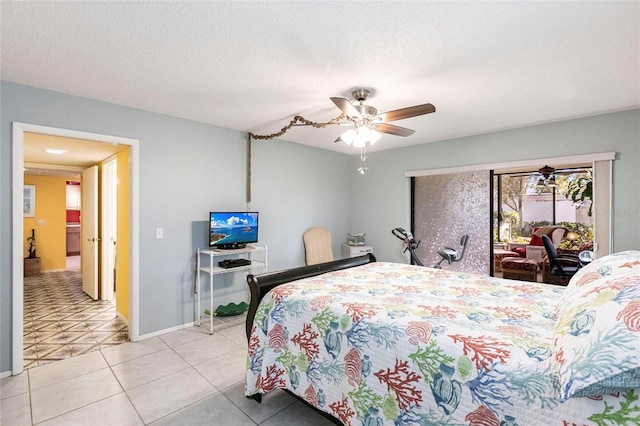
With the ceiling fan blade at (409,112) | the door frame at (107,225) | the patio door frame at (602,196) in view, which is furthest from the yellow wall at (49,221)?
the patio door frame at (602,196)

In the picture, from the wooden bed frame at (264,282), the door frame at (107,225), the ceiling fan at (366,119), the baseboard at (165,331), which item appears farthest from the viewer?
the door frame at (107,225)

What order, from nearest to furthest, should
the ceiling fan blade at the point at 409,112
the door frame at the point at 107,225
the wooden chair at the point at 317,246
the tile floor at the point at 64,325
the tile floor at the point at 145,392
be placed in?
the tile floor at the point at 145,392 → the ceiling fan blade at the point at 409,112 → the tile floor at the point at 64,325 → the door frame at the point at 107,225 → the wooden chair at the point at 317,246

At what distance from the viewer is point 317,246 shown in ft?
16.6

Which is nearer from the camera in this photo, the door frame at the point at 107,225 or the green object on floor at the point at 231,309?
the green object on floor at the point at 231,309

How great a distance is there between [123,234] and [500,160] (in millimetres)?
4840

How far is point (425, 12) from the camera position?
1643 millimetres

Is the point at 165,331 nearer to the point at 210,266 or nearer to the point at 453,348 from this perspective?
the point at 210,266

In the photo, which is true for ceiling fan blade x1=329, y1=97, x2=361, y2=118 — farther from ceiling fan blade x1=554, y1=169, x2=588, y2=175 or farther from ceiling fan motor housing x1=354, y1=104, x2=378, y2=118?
ceiling fan blade x1=554, y1=169, x2=588, y2=175

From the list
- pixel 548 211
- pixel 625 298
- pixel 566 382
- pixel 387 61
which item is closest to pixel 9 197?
pixel 387 61

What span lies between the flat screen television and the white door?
2.26m

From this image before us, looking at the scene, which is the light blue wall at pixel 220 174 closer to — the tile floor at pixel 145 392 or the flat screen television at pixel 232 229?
the flat screen television at pixel 232 229

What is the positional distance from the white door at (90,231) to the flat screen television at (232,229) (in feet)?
7.42

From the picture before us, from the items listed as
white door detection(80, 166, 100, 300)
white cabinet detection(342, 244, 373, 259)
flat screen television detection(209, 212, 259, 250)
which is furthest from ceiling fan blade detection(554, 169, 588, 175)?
white door detection(80, 166, 100, 300)

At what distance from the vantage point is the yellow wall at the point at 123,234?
3.43m
